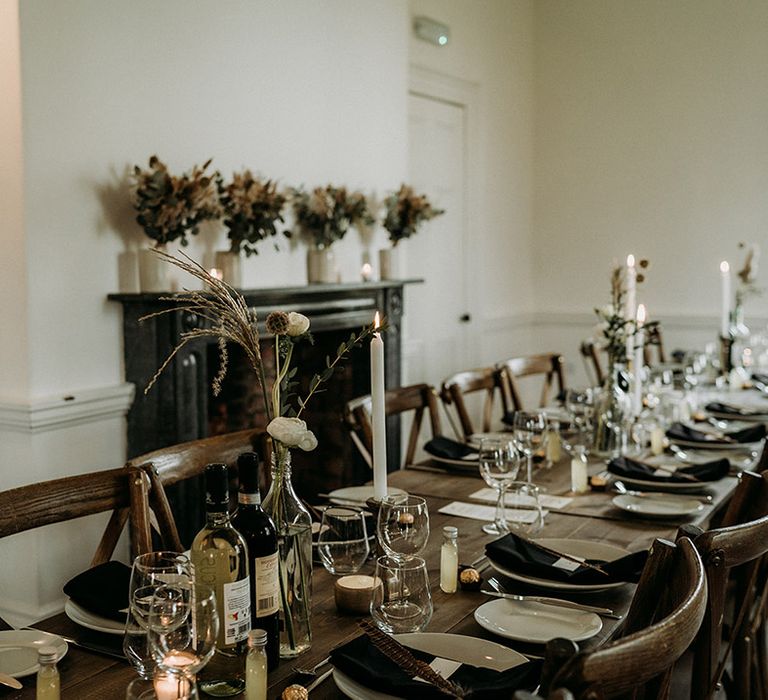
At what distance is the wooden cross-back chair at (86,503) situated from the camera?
1587 millimetres

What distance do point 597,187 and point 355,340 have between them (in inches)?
207

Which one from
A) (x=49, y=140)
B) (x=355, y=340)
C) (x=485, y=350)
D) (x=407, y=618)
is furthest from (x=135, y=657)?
(x=485, y=350)

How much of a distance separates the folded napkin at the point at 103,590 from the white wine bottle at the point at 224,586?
0.26 m

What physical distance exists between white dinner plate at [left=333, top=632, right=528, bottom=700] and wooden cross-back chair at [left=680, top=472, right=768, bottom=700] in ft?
1.02

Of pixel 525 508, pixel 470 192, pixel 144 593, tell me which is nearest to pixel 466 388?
pixel 525 508

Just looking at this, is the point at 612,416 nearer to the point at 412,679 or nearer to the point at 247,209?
the point at 247,209

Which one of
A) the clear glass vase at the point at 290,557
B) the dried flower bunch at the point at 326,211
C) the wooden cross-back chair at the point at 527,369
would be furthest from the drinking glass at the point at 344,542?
the dried flower bunch at the point at 326,211

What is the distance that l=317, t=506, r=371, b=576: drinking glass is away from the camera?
64.7 inches

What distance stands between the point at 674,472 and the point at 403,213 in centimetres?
247

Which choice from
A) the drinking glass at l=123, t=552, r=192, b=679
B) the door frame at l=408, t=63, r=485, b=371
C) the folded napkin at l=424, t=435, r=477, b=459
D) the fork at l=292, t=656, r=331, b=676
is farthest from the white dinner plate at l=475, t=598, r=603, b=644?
the door frame at l=408, t=63, r=485, b=371

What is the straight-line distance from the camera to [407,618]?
1.39m

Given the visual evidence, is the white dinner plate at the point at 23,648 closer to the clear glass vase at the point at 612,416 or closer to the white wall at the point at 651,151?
the clear glass vase at the point at 612,416

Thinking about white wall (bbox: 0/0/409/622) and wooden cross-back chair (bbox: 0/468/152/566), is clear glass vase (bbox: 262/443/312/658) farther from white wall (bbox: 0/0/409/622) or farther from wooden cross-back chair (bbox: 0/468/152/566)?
white wall (bbox: 0/0/409/622)

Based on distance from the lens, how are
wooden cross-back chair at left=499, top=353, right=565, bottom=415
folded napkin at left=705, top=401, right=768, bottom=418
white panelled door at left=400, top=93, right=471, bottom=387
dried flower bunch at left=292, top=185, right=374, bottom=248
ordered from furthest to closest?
white panelled door at left=400, top=93, right=471, bottom=387 → dried flower bunch at left=292, top=185, right=374, bottom=248 → wooden cross-back chair at left=499, top=353, right=565, bottom=415 → folded napkin at left=705, top=401, right=768, bottom=418
